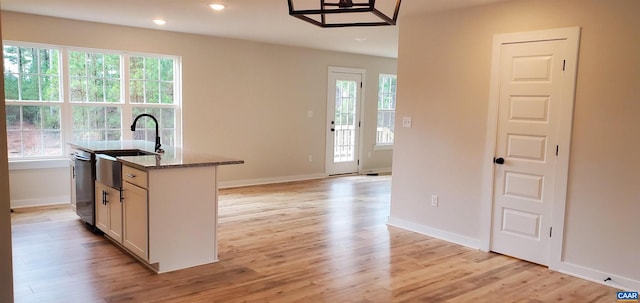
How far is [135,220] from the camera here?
3.53m

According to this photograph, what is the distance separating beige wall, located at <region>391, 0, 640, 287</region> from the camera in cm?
330

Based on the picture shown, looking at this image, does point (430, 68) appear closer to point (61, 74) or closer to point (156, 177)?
point (156, 177)

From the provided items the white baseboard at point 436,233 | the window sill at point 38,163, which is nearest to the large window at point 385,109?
the white baseboard at point 436,233

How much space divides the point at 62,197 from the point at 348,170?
15.5 feet

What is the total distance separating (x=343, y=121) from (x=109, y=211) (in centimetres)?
512

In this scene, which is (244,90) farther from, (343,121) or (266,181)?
(343,121)

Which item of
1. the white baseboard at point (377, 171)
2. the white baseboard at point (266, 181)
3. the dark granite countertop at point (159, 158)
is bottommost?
the white baseboard at point (266, 181)

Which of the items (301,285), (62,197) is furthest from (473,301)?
(62,197)

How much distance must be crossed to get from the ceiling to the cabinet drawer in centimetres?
173

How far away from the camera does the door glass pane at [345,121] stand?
27.4ft

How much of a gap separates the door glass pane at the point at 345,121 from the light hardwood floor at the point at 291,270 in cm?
339

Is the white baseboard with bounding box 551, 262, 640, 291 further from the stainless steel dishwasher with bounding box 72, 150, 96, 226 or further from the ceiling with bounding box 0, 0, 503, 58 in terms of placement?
the stainless steel dishwasher with bounding box 72, 150, 96, 226

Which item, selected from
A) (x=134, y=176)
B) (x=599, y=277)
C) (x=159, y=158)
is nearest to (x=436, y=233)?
(x=599, y=277)

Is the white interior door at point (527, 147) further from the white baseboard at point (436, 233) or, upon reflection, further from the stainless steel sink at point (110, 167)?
the stainless steel sink at point (110, 167)
